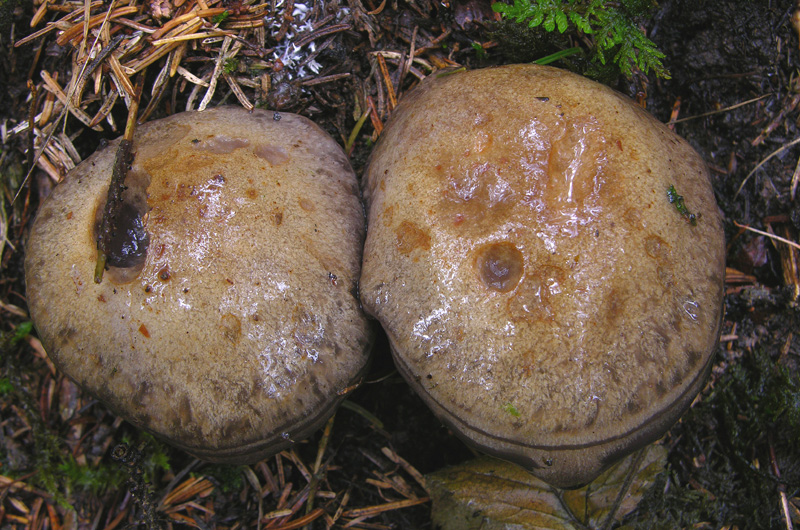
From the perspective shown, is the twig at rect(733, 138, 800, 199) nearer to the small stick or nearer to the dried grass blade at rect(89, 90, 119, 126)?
the small stick

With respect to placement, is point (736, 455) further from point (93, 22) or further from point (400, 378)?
point (93, 22)

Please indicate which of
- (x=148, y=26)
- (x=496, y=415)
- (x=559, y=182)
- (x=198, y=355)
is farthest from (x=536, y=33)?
(x=198, y=355)

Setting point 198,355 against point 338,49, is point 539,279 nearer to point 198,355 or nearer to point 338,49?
point 198,355

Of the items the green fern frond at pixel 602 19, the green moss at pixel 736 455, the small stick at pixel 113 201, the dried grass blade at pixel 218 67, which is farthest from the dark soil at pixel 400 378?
the small stick at pixel 113 201

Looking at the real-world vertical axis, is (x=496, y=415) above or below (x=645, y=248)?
below

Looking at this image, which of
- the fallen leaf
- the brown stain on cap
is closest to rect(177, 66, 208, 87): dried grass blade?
the brown stain on cap

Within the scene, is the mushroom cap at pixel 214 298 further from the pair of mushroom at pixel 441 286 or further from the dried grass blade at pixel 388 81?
the dried grass blade at pixel 388 81
